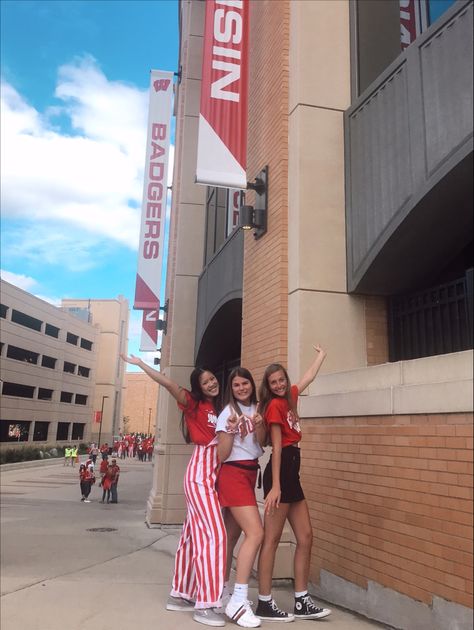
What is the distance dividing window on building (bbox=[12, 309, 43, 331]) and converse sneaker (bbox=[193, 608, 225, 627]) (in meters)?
49.8

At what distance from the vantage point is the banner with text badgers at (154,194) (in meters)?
13.4

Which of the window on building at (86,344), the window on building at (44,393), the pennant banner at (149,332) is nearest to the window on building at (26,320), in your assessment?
the window on building at (44,393)

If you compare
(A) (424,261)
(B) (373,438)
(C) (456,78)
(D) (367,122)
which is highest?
(D) (367,122)

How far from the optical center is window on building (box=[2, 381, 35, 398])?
154 feet

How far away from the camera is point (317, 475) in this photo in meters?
5.01

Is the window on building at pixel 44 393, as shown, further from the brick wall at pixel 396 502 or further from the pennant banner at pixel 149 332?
the brick wall at pixel 396 502

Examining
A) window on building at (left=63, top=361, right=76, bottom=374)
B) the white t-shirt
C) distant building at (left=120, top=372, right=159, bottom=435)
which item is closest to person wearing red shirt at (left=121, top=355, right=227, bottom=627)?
the white t-shirt

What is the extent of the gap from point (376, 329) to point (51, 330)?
185 ft

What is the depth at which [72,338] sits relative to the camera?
63250 millimetres

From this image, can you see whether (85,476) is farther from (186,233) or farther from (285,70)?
(285,70)

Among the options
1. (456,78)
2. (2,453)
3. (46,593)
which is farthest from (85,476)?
(2,453)

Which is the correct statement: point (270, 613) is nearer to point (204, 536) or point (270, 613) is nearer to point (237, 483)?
point (204, 536)

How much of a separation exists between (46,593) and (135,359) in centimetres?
272

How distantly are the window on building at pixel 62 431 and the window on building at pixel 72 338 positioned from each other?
973 cm
